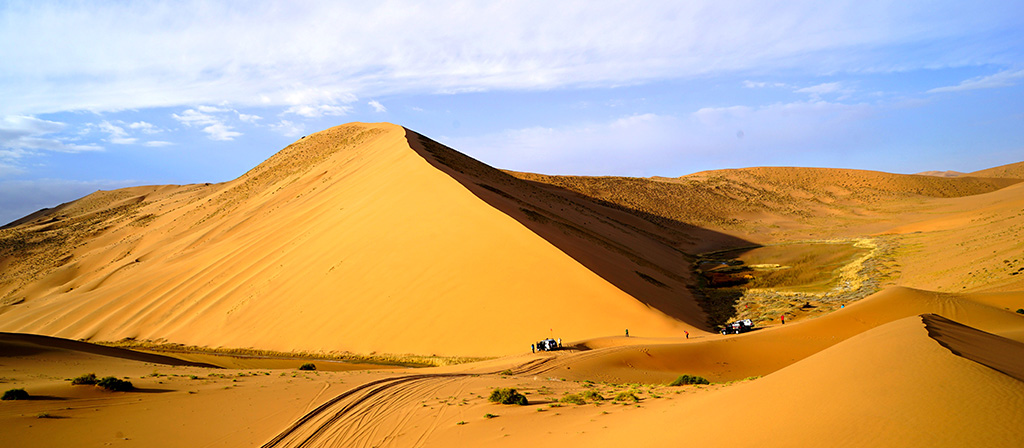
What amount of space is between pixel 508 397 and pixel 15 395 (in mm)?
8114

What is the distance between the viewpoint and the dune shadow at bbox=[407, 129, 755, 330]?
80.4 ft

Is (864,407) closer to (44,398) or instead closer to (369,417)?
(369,417)

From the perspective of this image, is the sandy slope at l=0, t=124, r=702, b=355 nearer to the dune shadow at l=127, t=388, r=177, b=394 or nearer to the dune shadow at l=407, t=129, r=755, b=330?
the dune shadow at l=407, t=129, r=755, b=330

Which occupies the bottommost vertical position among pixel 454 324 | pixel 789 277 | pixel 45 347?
pixel 789 277

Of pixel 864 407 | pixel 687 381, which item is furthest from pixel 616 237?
pixel 864 407

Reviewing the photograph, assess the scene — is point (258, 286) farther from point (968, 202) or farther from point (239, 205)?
point (968, 202)

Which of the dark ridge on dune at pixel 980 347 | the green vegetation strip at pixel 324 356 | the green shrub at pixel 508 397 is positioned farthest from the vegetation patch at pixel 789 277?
the green shrub at pixel 508 397

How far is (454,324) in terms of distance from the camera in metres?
19.8

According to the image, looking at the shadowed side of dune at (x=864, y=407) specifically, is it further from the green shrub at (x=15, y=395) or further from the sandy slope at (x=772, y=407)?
the green shrub at (x=15, y=395)

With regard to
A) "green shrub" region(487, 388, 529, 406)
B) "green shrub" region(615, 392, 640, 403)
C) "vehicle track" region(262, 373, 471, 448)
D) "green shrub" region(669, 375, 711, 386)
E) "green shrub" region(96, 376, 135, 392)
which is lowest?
"green shrub" region(669, 375, 711, 386)

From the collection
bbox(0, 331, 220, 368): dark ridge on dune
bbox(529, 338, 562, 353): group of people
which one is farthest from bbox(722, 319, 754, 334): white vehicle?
bbox(0, 331, 220, 368): dark ridge on dune

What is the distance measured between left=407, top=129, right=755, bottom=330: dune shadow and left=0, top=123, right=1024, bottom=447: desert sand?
35 cm

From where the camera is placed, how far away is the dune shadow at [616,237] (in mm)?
24513

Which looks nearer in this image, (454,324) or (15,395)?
(15,395)
